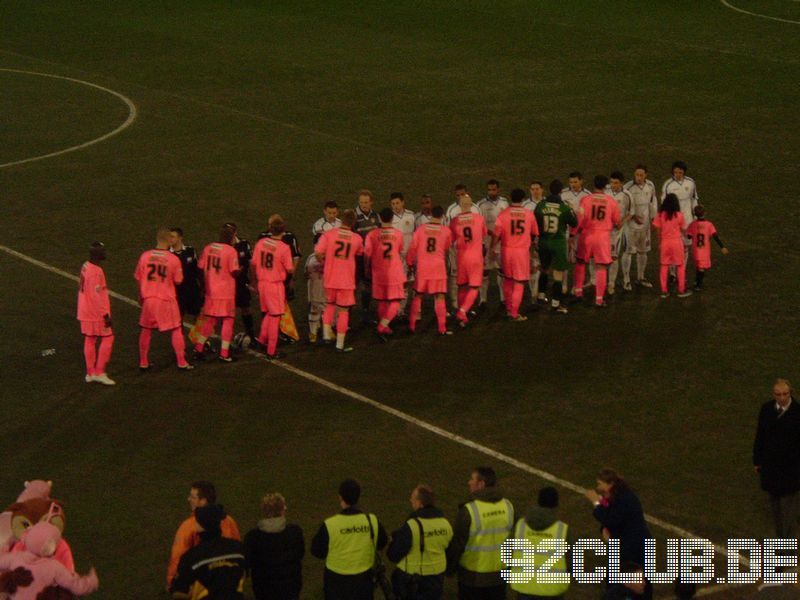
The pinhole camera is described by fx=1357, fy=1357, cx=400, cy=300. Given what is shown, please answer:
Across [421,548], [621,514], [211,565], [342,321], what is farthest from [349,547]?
[342,321]

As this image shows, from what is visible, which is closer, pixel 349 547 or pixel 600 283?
pixel 349 547

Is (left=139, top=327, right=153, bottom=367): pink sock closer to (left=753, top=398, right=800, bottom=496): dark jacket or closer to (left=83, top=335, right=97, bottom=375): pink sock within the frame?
(left=83, top=335, right=97, bottom=375): pink sock

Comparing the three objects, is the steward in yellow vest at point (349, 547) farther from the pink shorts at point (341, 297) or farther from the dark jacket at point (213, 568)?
the pink shorts at point (341, 297)

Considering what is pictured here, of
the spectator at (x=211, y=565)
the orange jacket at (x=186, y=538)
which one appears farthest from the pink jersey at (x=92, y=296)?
the spectator at (x=211, y=565)

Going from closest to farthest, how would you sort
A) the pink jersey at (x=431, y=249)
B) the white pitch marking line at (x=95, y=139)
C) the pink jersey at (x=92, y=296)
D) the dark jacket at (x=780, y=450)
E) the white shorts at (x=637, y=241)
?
the dark jacket at (x=780, y=450)
the pink jersey at (x=92, y=296)
the pink jersey at (x=431, y=249)
the white shorts at (x=637, y=241)
the white pitch marking line at (x=95, y=139)

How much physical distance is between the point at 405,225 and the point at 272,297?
3.19 meters

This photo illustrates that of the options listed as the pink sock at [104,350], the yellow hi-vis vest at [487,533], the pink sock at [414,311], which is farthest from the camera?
the pink sock at [414,311]

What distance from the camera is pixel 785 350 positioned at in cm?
1936

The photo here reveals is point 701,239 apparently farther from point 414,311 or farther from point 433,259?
point 414,311

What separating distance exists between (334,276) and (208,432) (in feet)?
11.9

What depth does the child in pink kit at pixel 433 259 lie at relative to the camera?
20.1 meters

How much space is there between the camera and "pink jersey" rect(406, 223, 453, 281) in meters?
20.1

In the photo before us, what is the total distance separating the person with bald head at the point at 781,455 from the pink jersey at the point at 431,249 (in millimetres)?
7133

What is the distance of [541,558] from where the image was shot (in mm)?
11484
